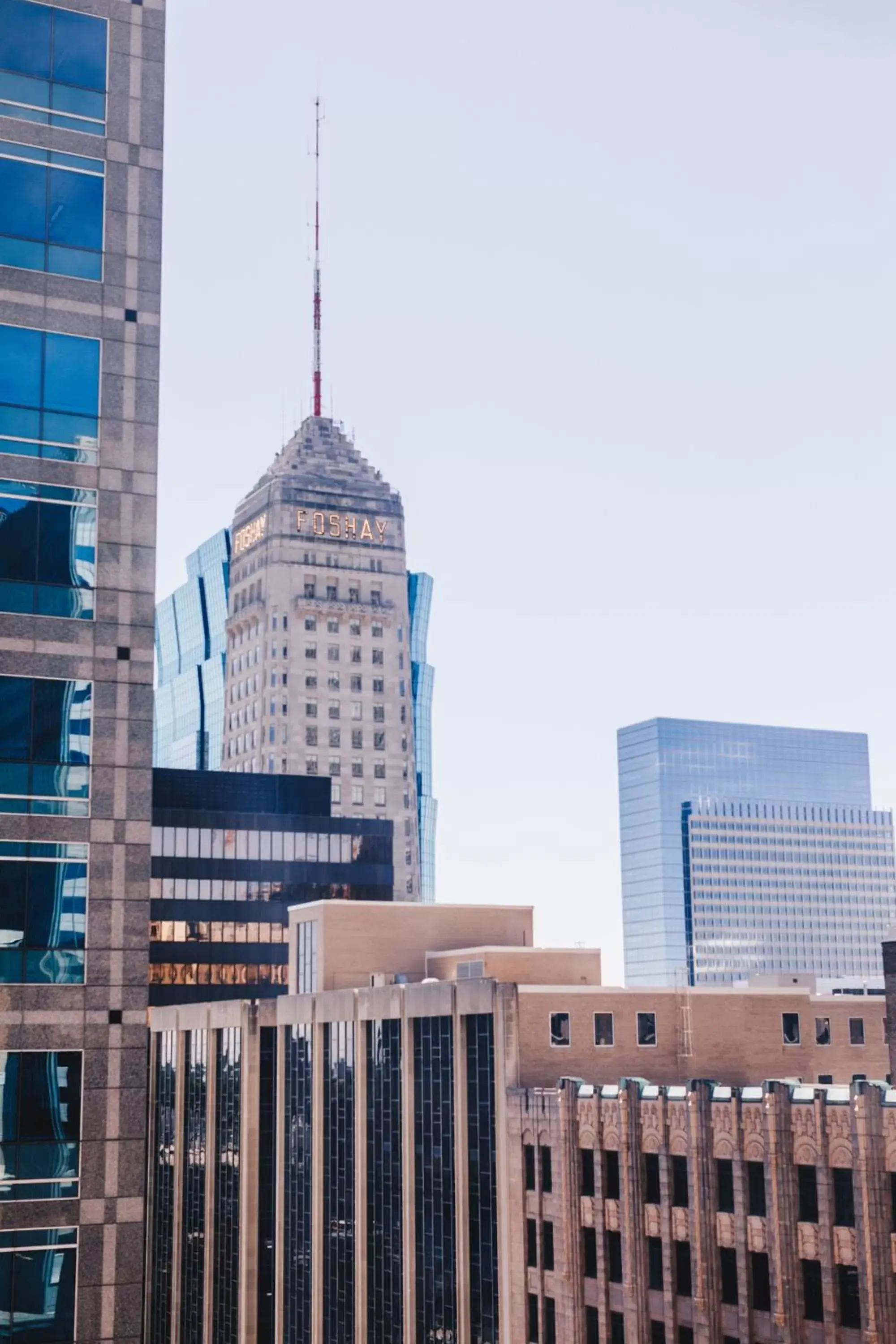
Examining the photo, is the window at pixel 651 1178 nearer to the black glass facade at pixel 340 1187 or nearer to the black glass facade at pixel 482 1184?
the black glass facade at pixel 482 1184

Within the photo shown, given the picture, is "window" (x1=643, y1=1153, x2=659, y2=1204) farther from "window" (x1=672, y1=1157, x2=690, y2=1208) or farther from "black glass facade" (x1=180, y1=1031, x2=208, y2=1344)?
"black glass facade" (x1=180, y1=1031, x2=208, y2=1344)

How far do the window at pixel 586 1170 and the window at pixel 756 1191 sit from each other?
1273 centimetres

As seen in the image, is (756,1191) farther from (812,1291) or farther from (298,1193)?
(298,1193)

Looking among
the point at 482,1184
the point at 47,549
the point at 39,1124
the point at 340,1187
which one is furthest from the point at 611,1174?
the point at 47,549

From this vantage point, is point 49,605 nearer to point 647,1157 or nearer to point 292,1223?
point 647,1157

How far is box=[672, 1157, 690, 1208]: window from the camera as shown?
243 feet

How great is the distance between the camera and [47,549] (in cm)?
4334

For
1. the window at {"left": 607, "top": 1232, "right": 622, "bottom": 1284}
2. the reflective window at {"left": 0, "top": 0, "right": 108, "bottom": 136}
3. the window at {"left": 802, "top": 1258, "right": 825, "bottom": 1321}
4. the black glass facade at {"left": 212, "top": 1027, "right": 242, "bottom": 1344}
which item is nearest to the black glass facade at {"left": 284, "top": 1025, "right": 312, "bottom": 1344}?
the black glass facade at {"left": 212, "top": 1027, "right": 242, "bottom": 1344}

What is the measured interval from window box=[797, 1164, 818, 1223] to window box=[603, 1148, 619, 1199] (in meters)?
13.5

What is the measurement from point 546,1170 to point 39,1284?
4735cm

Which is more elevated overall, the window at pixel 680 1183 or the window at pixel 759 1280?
the window at pixel 680 1183

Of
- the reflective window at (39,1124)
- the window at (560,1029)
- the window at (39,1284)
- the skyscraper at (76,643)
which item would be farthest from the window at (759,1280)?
the reflective window at (39,1124)

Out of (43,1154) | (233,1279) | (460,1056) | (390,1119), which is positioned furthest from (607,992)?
(43,1154)

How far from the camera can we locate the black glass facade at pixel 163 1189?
12644 centimetres
